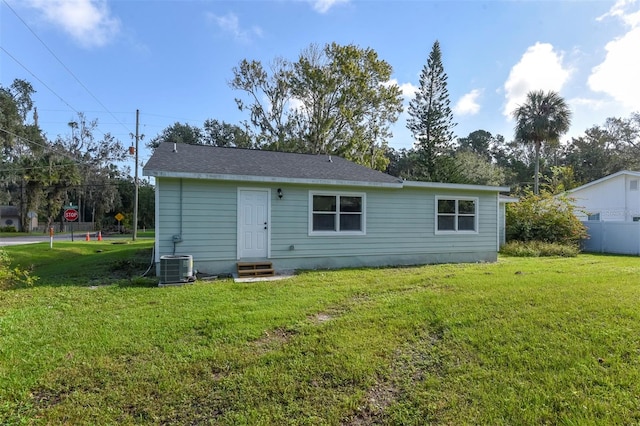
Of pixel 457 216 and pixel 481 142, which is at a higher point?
pixel 481 142

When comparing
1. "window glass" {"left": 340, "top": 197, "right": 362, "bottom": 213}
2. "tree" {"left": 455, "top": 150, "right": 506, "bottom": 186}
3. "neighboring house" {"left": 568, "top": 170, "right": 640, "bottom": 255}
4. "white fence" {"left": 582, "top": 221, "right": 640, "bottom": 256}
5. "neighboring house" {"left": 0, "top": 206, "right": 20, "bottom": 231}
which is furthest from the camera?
"neighboring house" {"left": 0, "top": 206, "right": 20, "bottom": 231}

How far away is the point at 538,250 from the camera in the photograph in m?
12.2

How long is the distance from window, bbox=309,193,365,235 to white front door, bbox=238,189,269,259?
1.20m

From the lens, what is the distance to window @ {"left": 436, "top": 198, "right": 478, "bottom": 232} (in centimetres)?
1002

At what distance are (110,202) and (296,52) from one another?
27.9m

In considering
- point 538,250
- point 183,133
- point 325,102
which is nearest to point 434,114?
point 325,102

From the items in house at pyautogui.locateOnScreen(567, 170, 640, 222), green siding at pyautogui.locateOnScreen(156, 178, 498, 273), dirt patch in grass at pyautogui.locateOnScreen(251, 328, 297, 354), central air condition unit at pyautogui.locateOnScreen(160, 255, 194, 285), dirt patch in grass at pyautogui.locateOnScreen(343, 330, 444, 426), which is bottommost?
dirt patch in grass at pyautogui.locateOnScreen(343, 330, 444, 426)

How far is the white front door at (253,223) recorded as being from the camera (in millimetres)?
8148

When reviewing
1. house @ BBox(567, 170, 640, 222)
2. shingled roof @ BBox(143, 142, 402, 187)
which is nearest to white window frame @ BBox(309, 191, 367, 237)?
shingled roof @ BBox(143, 142, 402, 187)

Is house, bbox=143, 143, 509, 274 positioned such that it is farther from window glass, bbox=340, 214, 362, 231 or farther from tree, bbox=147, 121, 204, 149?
tree, bbox=147, 121, 204, 149

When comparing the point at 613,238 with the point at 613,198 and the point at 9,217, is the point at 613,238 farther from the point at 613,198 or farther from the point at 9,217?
the point at 9,217

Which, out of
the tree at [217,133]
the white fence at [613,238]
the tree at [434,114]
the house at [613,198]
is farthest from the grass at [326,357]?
the tree at [217,133]

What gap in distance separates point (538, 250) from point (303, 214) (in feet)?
30.3

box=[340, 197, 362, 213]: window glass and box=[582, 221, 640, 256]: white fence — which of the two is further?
box=[582, 221, 640, 256]: white fence
